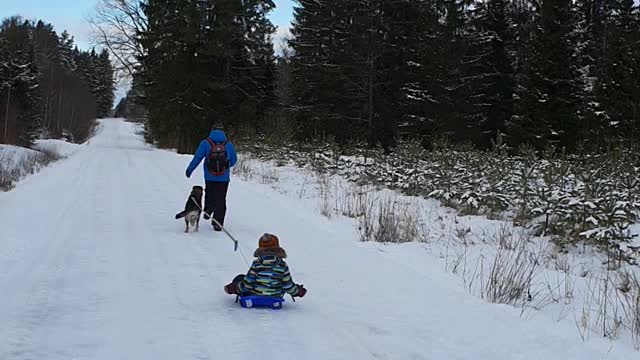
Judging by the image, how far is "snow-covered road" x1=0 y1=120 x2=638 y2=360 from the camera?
4422 mm

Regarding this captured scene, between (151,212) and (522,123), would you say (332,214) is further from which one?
(522,123)

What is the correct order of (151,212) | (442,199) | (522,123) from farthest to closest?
(522,123), (442,199), (151,212)

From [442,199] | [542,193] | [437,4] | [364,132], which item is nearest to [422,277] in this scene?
[542,193]

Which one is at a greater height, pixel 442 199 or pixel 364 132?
pixel 364 132

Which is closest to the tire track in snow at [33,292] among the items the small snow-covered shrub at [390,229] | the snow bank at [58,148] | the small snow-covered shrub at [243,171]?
the small snow-covered shrub at [390,229]

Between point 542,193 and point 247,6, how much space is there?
29171 mm

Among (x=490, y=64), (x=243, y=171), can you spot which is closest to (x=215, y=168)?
(x=243, y=171)

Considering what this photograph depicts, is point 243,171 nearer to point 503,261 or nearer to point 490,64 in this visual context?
point 503,261

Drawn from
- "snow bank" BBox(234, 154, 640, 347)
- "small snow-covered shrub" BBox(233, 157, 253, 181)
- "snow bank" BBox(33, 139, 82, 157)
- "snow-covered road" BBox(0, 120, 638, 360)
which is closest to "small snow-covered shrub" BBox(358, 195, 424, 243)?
"snow bank" BBox(234, 154, 640, 347)

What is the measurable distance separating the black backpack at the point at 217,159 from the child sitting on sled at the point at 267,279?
482cm

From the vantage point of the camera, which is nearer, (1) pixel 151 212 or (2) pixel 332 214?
(1) pixel 151 212

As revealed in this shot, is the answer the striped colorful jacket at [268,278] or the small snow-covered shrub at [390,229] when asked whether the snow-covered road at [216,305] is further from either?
the small snow-covered shrub at [390,229]

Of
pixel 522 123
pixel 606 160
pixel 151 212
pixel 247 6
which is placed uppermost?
pixel 247 6

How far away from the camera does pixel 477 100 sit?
3712 cm
